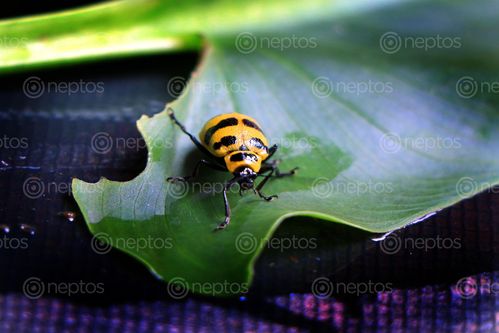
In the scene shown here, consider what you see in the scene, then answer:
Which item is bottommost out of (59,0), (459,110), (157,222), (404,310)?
(404,310)

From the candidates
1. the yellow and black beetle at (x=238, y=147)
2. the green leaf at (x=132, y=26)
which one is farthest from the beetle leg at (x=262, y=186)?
the green leaf at (x=132, y=26)

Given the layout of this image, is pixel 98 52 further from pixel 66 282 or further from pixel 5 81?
pixel 66 282

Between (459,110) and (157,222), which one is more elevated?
(459,110)

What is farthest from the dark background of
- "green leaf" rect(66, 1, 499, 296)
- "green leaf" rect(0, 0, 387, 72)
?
"green leaf" rect(0, 0, 387, 72)

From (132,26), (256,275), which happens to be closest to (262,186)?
(256,275)

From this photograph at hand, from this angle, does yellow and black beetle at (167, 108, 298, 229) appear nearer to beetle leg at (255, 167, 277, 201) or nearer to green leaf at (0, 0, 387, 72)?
beetle leg at (255, 167, 277, 201)

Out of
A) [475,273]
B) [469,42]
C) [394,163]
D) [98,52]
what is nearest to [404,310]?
[475,273]
